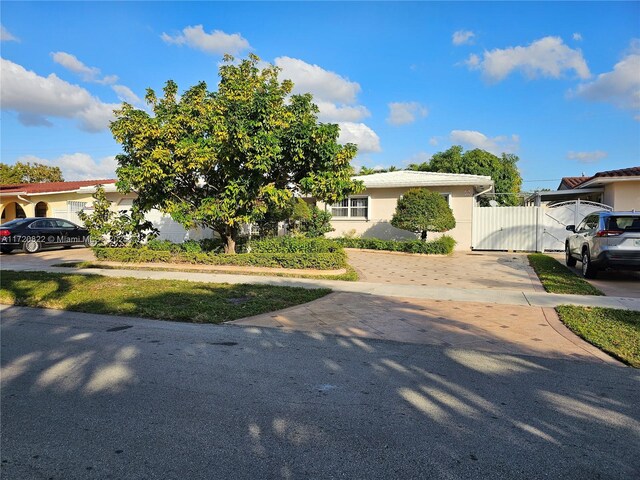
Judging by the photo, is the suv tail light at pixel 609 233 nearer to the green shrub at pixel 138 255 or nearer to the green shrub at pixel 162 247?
the green shrub at pixel 138 255

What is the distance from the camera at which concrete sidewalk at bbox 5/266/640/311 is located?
29.2 ft

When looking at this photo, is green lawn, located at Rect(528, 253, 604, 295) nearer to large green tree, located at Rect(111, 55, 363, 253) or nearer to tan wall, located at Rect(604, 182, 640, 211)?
tan wall, located at Rect(604, 182, 640, 211)

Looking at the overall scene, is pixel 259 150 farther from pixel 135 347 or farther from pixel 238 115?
pixel 135 347

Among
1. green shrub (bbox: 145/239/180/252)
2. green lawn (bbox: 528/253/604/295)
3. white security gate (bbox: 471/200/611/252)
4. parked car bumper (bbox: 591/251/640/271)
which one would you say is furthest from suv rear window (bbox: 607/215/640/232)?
green shrub (bbox: 145/239/180/252)

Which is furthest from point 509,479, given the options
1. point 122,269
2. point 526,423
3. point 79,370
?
point 122,269

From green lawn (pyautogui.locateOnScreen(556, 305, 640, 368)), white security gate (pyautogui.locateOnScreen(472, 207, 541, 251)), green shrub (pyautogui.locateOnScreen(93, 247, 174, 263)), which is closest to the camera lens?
green lawn (pyautogui.locateOnScreen(556, 305, 640, 368))

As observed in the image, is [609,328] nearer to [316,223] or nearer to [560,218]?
[316,223]

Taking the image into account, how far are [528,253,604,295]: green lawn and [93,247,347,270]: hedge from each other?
547cm

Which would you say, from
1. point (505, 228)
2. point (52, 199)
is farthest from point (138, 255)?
point (52, 199)

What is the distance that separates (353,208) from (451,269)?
353 inches

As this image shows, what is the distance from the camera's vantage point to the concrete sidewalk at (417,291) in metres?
8.91

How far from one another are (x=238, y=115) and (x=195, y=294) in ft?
17.5

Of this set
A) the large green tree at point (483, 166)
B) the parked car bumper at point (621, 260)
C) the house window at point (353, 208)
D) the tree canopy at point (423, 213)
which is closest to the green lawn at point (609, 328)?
the parked car bumper at point (621, 260)

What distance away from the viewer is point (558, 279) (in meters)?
11.8
